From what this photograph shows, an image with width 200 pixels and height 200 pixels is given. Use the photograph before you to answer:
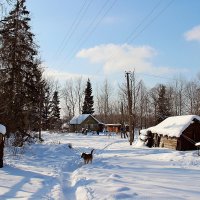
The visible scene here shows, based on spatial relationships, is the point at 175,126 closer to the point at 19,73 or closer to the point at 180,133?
the point at 180,133

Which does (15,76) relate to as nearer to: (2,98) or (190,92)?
(2,98)

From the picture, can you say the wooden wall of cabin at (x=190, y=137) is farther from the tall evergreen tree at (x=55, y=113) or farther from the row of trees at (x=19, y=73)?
the tall evergreen tree at (x=55, y=113)

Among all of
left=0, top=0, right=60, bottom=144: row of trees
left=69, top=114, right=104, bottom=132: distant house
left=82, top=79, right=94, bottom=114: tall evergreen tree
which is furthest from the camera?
left=82, top=79, right=94, bottom=114: tall evergreen tree

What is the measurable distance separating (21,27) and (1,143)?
54.7 ft

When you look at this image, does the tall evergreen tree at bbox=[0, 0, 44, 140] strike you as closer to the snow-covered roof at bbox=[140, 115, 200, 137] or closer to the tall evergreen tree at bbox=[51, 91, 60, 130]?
the snow-covered roof at bbox=[140, 115, 200, 137]

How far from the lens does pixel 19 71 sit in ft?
100

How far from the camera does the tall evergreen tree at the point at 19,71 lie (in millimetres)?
29656

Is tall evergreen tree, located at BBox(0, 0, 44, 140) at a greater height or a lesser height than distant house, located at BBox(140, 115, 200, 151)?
greater

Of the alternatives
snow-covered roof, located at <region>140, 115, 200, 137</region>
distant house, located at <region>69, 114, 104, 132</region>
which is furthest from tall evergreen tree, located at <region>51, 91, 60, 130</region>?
snow-covered roof, located at <region>140, 115, 200, 137</region>

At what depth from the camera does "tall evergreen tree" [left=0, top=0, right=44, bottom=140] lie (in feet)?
97.3

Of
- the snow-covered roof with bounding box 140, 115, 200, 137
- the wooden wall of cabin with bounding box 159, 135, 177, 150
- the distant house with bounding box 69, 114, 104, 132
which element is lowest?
the wooden wall of cabin with bounding box 159, 135, 177, 150

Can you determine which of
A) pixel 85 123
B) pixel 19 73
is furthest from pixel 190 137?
pixel 85 123

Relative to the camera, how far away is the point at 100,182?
13.2m

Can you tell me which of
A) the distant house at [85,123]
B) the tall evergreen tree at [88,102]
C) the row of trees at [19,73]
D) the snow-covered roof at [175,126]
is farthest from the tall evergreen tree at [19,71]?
the tall evergreen tree at [88,102]
